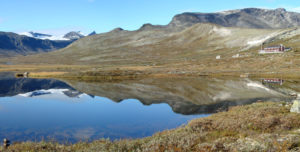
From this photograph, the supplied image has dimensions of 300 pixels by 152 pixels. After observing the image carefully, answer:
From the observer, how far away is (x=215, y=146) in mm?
10727

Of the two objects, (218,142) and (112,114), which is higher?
(218,142)

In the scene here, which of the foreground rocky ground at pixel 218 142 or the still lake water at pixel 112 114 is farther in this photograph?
the still lake water at pixel 112 114

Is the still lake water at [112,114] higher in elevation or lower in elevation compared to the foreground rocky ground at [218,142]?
lower

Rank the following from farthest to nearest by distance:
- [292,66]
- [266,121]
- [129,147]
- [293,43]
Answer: [293,43], [292,66], [266,121], [129,147]

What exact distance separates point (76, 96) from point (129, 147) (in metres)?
44.2

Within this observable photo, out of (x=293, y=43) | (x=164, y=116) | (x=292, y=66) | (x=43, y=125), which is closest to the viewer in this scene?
(x=43, y=125)

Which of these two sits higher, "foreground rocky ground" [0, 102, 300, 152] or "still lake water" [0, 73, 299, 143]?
"foreground rocky ground" [0, 102, 300, 152]

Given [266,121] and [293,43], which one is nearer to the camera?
[266,121]

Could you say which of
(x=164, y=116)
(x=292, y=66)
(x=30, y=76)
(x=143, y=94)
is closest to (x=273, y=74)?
(x=292, y=66)

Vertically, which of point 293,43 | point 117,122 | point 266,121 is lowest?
point 117,122

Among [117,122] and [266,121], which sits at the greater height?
[266,121]

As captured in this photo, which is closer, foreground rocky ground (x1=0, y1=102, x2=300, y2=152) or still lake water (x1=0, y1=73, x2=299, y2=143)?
foreground rocky ground (x1=0, y1=102, x2=300, y2=152)

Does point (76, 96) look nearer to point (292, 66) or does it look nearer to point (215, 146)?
point (215, 146)

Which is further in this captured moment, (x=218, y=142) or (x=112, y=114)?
(x=112, y=114)
